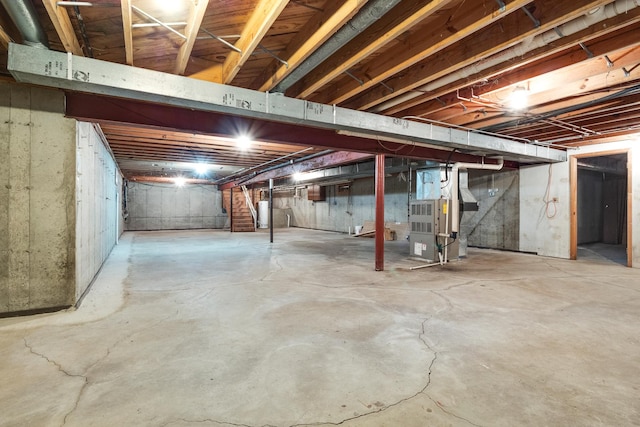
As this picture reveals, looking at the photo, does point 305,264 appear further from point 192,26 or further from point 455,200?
point 192,26

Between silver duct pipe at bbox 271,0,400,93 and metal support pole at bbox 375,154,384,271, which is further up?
silver duct pipe at bbox 271,0,400,93

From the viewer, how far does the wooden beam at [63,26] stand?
1765mm

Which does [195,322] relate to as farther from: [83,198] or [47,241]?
[83,198]

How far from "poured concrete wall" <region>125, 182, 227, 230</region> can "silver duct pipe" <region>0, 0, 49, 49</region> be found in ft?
39.5

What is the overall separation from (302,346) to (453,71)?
105 inches

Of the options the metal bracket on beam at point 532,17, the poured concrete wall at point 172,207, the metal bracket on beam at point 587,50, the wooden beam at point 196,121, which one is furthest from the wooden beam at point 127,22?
the poured concrete wall at point 172,207

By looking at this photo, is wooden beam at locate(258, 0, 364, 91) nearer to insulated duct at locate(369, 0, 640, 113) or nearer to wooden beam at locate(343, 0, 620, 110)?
wooden beam at locate(343, 0, 620, 110)

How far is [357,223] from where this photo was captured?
1145 centimetres

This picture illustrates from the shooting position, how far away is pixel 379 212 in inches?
192

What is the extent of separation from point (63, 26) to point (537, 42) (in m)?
3.28

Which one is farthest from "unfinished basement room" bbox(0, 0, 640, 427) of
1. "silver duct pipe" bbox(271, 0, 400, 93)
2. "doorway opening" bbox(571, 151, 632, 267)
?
"doorway opening" bbox(571, 151, 632, 267)

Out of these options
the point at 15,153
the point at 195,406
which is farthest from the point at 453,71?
the point at 15,153

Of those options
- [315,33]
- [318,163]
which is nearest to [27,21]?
[315,33]

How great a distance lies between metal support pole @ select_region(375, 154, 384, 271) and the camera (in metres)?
4.81
